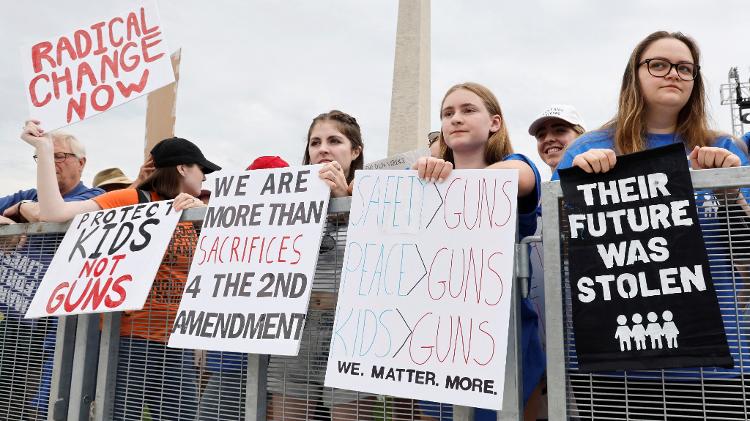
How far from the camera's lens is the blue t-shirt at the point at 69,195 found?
3.53 meters

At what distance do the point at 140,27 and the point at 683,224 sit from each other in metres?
2.80

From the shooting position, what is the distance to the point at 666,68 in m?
2.18

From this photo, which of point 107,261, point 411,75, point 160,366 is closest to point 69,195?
point 107,261

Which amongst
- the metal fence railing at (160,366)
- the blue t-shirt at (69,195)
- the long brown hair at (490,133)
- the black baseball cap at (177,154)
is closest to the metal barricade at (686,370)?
the metal fence railing at (160,366)

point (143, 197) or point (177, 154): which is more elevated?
point (177, 154)

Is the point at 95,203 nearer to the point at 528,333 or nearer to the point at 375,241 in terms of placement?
the point at 375,241

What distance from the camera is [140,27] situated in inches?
130

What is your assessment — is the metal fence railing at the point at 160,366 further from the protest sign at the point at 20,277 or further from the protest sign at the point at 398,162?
the protest sign at the point at 398,162

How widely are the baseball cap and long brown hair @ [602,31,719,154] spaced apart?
153 centimetres

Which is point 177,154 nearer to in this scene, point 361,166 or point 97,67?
point 97,67

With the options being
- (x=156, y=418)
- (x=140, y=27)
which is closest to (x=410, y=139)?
(x=140, y=27)

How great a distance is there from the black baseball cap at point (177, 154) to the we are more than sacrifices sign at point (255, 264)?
786 mm

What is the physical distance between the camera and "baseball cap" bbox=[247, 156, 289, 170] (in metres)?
3.06

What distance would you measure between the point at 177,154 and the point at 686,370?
255 centimetres
